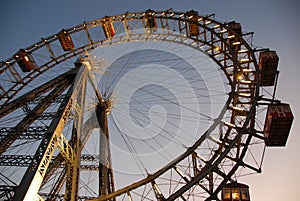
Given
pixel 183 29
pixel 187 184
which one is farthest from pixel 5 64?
pixel 187 184

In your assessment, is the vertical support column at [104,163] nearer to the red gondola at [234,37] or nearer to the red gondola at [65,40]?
the red gondola at [65,40]

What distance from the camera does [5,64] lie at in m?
22.0

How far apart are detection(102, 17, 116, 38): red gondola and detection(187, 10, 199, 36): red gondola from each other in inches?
299

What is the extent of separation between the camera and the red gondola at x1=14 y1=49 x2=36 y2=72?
74.9ft

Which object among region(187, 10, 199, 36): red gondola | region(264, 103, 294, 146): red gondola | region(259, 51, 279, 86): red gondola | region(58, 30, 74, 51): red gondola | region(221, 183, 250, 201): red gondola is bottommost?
region(221, 183, 250, 201): red gondola

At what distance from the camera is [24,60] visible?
23.0 meters

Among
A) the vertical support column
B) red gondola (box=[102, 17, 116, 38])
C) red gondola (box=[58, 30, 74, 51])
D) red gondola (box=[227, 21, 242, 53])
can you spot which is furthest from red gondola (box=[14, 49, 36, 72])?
red gondola (box=[227, 21, 242, 53])

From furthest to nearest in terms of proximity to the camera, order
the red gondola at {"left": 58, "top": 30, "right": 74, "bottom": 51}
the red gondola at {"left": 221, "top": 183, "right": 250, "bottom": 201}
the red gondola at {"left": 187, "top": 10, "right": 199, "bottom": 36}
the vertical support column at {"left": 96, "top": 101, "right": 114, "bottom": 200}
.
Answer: the red gondola at {"left": 58, "top": 30, "right": 74, "bottom": 51}, the red gondola at {"left": 187, "top": 10, "right": 199, "bottom": 36}, the vertical support column at {"left": 96, "top": 101, "right": 114, "bottom": 200}, the red gondola at {"left": 221, "top": 183, "right": 250, "bottom": 201}

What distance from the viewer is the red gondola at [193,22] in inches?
884

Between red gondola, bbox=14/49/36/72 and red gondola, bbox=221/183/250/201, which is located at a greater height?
red gondola, bbox=14/49/36/72

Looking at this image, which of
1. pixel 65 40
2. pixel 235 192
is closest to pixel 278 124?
pixel 235 192

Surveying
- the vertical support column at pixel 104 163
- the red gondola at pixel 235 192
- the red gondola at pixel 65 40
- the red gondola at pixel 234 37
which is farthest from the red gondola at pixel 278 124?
the red gondola at pixel 65 40

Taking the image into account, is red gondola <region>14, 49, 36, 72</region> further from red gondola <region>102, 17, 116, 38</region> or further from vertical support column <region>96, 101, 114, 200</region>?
vertical support column <region>96, 101, 114, 200</region>

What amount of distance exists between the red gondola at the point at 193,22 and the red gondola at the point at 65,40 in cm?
1168
